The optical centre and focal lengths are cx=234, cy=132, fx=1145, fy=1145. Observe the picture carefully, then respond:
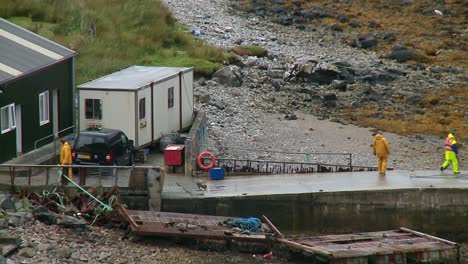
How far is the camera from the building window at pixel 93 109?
110ft

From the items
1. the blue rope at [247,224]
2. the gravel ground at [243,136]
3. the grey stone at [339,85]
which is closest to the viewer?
the gravel ground at [243,136]

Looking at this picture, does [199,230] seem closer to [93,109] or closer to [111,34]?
[93,109]

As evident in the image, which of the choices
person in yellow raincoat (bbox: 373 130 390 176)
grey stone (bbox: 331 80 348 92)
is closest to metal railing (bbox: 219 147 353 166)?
person in yellow raincoat (bbox: 373 130 390 176)

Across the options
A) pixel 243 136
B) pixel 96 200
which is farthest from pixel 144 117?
pixel 243 136

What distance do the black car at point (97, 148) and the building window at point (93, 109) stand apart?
1850 millimetres

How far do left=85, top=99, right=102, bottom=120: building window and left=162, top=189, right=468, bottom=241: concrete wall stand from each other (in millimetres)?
4777

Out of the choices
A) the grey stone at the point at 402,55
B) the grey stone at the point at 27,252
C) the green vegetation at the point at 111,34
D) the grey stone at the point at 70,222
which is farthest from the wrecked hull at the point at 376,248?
the grey stone at the point at 402,55

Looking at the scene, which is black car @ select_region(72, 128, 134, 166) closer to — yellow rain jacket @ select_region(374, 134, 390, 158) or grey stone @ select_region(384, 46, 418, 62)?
yellow rain jacket @ select_region(374, 134, 390, 158)

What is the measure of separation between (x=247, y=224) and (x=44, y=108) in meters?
8.71

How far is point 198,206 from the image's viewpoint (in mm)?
30141

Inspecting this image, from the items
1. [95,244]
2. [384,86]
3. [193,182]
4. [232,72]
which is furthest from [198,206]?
[384,86]

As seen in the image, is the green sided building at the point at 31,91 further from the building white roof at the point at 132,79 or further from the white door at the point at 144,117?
the white door at the point at 144,117

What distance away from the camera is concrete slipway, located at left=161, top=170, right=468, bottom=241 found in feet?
98.9

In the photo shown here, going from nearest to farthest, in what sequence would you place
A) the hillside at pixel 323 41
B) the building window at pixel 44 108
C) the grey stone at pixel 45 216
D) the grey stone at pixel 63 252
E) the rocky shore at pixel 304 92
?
the grey stone at pixel 63 252 → the grey stone at pixel 45 216 → the building window at pixel 44 108 → the rocky shore at pixel 304 92 → the hillside at pixel 323 41
